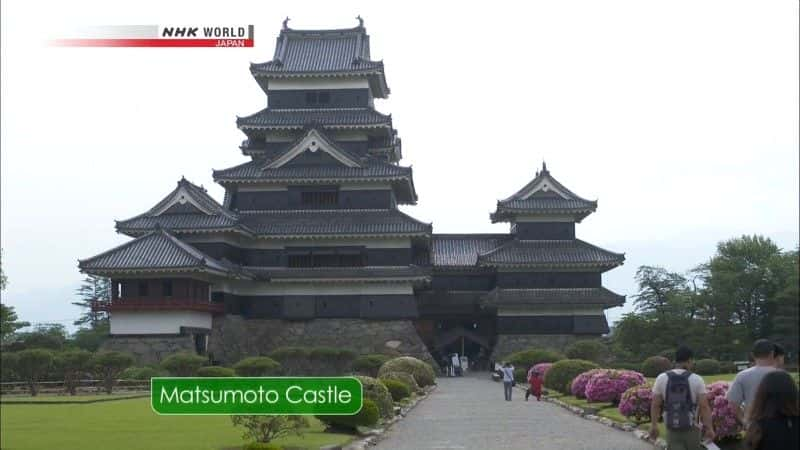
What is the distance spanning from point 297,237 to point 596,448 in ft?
119

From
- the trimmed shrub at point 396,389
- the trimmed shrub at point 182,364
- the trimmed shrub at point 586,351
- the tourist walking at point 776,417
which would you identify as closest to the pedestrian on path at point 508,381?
the trimmed shrub at point 396,389

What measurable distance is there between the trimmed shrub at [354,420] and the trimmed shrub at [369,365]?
25191 millimetres

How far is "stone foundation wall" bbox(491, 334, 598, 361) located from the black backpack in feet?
150

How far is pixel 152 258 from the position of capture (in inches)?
1948

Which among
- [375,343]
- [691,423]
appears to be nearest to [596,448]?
[691,423]

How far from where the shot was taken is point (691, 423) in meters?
12.8

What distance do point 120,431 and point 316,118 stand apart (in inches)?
1543

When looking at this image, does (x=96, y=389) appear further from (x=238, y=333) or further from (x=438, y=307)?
(x=438, y=307)

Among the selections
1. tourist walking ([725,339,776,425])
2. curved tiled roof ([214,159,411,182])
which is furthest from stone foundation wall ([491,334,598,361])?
tourist walking ([725,339,776,425])

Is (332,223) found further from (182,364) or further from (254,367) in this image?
(182,364)

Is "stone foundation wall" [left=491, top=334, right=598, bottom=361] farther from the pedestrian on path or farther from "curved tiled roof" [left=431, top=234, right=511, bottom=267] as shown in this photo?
the pedestrian on path

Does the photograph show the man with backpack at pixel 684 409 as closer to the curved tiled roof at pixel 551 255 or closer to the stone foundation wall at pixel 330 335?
the stone foundation wall at pixel 330 335
